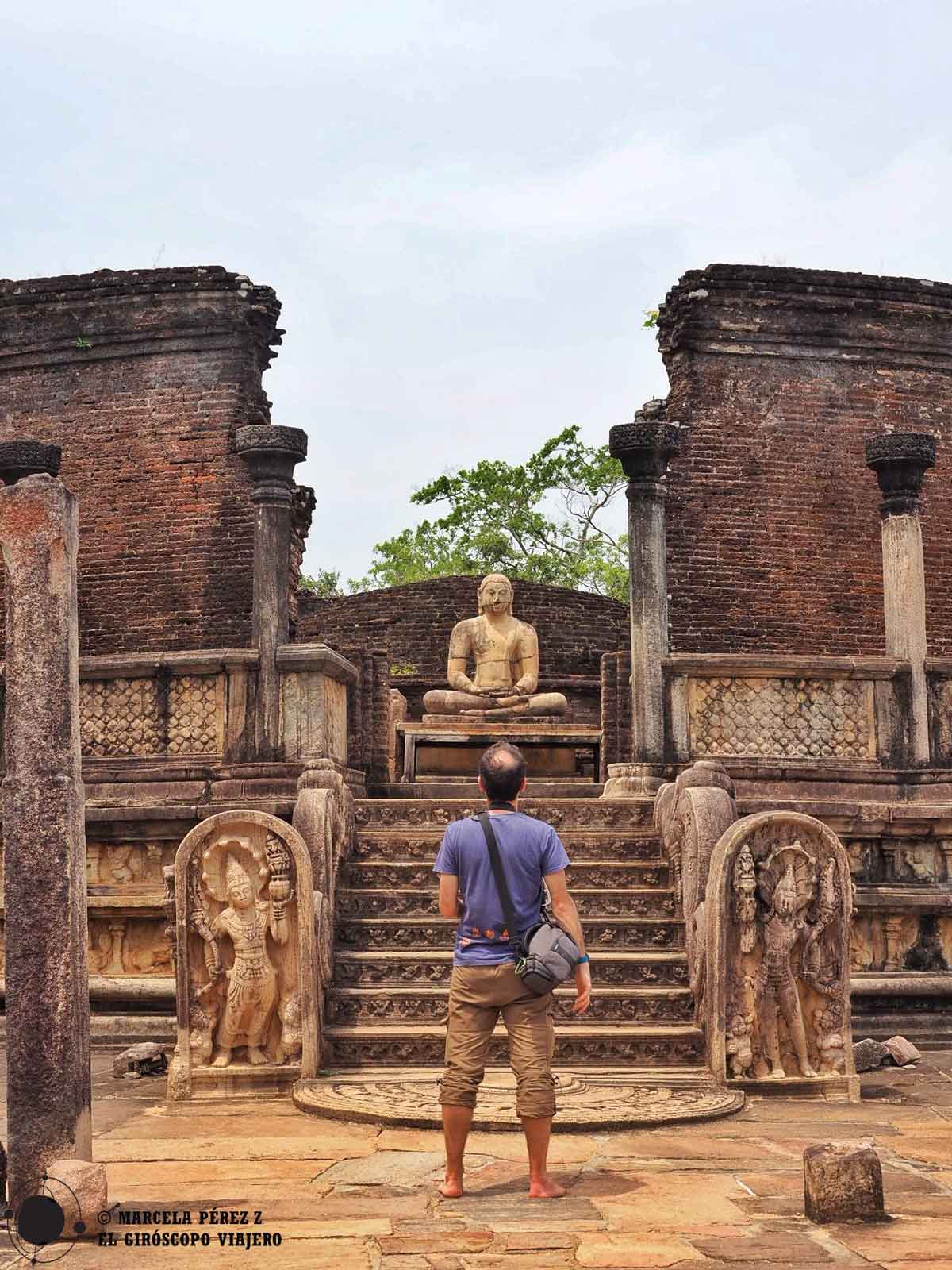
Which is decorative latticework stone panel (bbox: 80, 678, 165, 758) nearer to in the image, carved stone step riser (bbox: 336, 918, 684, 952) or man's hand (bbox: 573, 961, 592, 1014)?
carved stone step riser (bbox: 336, 918, 684, 952)

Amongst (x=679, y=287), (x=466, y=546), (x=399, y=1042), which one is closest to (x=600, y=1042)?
(x=399, y=1042)

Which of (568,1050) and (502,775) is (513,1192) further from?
(568,1050)

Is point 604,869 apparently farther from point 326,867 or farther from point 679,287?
point 679,287

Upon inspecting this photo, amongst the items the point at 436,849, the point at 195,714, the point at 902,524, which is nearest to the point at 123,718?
the point at 195,714

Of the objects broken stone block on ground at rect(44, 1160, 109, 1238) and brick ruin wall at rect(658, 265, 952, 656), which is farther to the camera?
brick ruin wall at rect(658, 265, 952, 656)

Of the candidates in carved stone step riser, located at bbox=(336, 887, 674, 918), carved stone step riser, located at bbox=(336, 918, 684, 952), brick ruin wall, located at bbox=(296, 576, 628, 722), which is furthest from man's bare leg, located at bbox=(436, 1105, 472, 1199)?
brick ruin wall, located at bbox=(296, 576, 628, 722)

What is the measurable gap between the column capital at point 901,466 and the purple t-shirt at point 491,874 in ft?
22.0

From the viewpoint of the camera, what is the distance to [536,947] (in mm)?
5250

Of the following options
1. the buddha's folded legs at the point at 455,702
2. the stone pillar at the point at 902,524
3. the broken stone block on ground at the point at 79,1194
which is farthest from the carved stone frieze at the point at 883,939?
the broken stone block on ground at the point at 79,1194

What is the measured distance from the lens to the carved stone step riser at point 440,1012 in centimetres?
798

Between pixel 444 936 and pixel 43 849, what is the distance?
3.88 metres

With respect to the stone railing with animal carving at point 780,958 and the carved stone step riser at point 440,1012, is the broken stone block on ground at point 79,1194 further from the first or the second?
the stone railing with animal carving at point 780,958

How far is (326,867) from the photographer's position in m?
8.38

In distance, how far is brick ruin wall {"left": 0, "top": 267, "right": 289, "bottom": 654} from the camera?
55.2 ft
